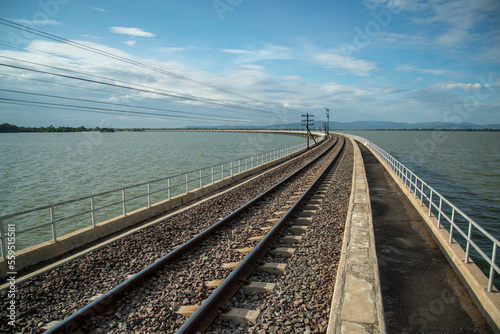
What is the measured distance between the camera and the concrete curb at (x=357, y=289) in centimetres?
464

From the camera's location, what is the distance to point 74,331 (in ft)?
15.6

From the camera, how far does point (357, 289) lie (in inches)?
221

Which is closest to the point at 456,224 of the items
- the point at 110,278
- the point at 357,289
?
the point at 357,289

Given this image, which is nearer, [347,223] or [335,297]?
[335,297]

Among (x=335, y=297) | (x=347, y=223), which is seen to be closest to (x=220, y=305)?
(x=335, y=297)

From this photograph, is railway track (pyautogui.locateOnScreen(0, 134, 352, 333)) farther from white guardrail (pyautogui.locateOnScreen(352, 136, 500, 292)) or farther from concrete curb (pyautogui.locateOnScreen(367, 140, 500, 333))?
white guardrail (pyautogui.locateOnScreen(352, 136, 500, 292))

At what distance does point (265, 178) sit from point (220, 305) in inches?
574

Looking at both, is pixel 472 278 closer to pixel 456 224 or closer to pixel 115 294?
pixel 115 294

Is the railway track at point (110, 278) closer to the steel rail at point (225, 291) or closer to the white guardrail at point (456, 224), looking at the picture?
the steel rail at point (225, 291)

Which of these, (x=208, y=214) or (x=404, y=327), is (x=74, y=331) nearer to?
(x=404, y=327)

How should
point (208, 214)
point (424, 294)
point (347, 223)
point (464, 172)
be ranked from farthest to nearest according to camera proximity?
point (464, 172) → point (208, 214) → point (347, 223) → point (424, 294)

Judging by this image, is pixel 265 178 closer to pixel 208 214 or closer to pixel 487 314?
pixel 208 214

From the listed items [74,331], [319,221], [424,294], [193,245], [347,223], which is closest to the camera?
[74,331]

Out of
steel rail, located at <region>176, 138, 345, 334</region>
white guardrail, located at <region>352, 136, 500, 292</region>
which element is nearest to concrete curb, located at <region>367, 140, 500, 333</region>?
white guardrail, located at <region>352, 136, 500, 292</region>
